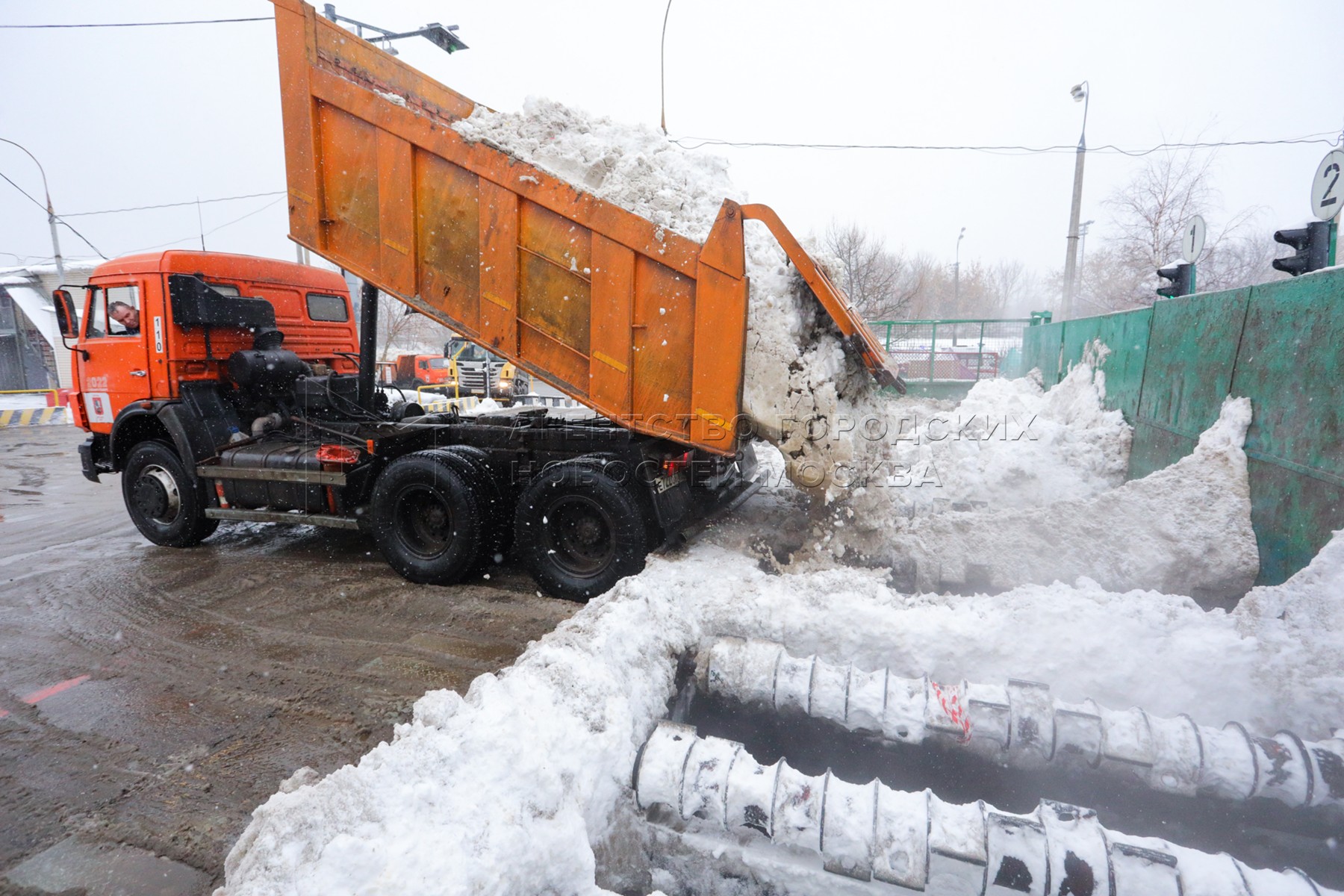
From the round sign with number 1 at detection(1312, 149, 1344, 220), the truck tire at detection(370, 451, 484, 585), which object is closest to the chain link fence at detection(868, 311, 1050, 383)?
the round sign with number 1 at detection(1312, 149, 1344, 220)

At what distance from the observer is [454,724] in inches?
99.7

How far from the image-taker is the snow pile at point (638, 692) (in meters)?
2.00

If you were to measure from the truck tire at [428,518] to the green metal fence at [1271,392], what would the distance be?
5.60m

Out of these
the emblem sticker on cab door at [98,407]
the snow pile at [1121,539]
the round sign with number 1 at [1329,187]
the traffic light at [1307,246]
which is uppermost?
the round sign with number 1 at [1329,187]

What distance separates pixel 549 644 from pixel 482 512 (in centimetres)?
243

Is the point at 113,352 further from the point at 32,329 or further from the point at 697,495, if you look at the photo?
the point at 32,329

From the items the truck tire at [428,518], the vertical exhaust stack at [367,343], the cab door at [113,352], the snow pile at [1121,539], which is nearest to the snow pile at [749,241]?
the snow pile at [1121,539]

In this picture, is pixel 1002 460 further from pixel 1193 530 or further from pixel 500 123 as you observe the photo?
pixel 500 123

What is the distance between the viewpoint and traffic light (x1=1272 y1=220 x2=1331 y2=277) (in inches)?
197

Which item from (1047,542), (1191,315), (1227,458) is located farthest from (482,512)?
(1191,315)

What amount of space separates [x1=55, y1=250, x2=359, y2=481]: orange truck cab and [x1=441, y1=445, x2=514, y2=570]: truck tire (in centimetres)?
305

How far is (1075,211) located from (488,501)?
16969 millimetres

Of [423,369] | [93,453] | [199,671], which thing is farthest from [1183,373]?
[423,369]

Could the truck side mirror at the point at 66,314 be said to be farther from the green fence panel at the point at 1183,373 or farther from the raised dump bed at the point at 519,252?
the green fence panel at the point at 1183,373
